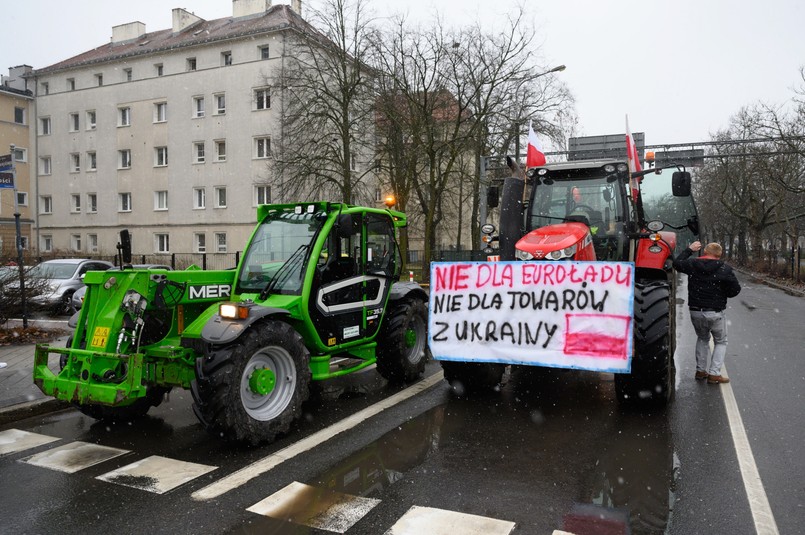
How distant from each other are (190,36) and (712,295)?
42.3 metres

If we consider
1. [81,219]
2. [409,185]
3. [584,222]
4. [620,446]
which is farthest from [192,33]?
[620,446]

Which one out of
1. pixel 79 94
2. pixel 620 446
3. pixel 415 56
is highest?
pixel 79 94

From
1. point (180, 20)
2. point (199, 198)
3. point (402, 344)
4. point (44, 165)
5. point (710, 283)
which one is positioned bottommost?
point (402, 344)

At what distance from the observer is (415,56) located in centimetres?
2639

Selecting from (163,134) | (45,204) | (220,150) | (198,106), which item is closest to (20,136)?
(45,204)

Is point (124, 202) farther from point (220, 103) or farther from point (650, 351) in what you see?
point (650, 351)

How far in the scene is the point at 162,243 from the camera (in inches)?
1620

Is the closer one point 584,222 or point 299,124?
point 584,222

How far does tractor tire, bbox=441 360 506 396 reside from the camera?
278 inches

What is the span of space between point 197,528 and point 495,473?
7.31 feet

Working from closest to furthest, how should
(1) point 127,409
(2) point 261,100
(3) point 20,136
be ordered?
(1) point 127,409
(2) point 261,100
(3) point 20,136

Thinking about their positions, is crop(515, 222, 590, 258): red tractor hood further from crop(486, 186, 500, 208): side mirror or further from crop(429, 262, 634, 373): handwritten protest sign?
crop(486, 186, 500, 208): side mirror

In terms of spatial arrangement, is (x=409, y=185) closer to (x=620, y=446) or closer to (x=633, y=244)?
(x=633, y=244)

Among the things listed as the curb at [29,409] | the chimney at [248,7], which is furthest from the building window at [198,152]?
the curb at [29,409]
